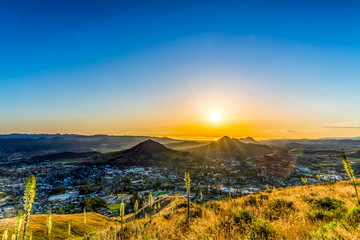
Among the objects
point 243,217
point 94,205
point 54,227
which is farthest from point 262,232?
point 94,205

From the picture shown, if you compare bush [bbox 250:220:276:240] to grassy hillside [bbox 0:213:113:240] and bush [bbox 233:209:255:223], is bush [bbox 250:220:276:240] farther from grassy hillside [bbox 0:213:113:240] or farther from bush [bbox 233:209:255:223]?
grassy hillside [bbox 0:213:113:240]

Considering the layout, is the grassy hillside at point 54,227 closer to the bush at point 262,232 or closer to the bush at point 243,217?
the bush at point 243,217

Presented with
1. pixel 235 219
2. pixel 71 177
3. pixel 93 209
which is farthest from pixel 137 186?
pixel 235 219

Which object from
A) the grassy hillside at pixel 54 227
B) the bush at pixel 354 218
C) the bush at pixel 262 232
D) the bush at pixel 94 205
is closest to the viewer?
the bush at pixel 262 232

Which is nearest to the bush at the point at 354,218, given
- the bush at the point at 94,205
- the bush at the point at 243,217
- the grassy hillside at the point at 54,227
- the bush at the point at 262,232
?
the bush at the point at 262,232

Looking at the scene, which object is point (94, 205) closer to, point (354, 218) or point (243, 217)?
point (243, 217)

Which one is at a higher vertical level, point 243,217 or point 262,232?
point 262,232

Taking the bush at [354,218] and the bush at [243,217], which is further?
the bush at [243,217]

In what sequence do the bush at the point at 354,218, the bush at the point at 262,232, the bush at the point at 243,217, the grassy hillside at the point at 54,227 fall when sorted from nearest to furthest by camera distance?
the bush at the point at 262,232, the bush at the point at 354,218, the bush at the point at 243,217, the grassy hillside at the point at 54,227

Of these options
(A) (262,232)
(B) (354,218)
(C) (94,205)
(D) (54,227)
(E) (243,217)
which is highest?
(B) (354,218)

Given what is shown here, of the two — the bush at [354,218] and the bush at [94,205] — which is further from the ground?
the bush at [354,218]

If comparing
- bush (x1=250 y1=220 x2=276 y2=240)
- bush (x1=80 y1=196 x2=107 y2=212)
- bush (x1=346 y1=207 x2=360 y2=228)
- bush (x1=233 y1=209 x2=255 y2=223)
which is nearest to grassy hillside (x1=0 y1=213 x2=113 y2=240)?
bush (x1=233 y1=209 x2=255 y2=223)

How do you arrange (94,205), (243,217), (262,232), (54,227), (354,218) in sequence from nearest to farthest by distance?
(262,232) → (354,218) → (243,217) → (54,227) → (94,205)

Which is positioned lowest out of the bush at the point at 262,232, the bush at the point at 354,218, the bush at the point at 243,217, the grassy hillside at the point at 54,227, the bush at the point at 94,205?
the bush at the point at 94,205
